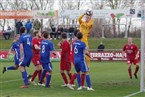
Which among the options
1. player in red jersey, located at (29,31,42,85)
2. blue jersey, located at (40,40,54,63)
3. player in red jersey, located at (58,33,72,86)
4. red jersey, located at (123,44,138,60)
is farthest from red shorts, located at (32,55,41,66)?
red jersey, located at (123,44,138,60)

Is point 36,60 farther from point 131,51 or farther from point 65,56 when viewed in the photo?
point 131,51

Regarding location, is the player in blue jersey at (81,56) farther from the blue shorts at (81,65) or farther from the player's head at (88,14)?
the player's head at (88,14)

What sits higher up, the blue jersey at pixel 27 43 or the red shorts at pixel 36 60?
the blue jersey at pixel 27 43

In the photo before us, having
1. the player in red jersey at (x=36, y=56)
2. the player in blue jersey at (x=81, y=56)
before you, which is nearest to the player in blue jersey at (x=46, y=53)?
the player in red jersey at (x=36, y=56)

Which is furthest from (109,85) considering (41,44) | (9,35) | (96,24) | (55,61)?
(96,24)

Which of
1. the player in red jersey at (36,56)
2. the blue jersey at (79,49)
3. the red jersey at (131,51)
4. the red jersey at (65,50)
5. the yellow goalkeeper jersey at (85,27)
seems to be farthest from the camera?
the red jersey at (131,51)

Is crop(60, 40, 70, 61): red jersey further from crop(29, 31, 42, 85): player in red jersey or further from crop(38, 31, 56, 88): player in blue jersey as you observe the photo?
crop(29, 31, 42, 85): player in red jersey

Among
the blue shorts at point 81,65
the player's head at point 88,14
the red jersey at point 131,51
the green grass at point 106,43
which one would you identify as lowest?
the green grass at point 106,43

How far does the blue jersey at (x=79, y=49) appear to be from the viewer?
16141 millimetres

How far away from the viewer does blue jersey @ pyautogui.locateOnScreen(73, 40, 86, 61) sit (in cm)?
1614

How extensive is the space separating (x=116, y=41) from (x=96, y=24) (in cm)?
2000

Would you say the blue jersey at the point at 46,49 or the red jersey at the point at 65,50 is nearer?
the blue jersey at the point at 46,49

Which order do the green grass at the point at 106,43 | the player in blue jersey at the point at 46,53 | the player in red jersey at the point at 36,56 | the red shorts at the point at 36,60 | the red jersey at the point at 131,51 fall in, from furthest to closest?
the green grass at the point at 106,43
the red jersey at the point at 131,51
the red shorts at the point at 36,60
the player in red jersey at the point at 36,56
the player in blue jersey at the point at 46,53

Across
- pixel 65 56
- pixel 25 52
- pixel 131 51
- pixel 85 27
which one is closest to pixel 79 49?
pixel 65 56
